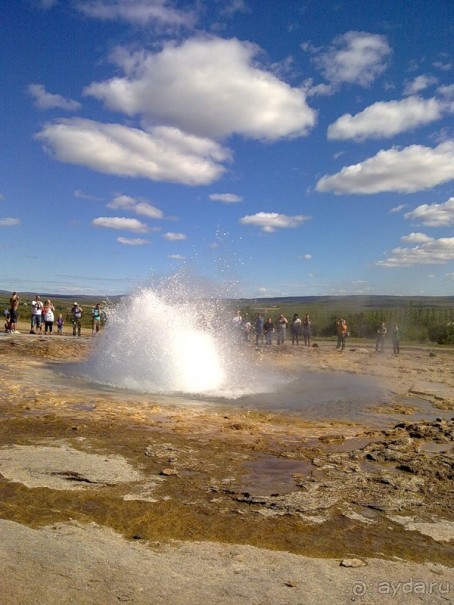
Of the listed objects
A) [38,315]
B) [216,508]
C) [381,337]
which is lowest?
[216,508]

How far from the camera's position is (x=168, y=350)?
39.4ft

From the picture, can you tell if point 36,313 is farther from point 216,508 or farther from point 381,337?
point 216,508

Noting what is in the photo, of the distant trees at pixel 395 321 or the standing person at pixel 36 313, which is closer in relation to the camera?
the standing person at pixel 36 313

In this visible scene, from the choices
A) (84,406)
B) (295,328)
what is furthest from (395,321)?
(84,406)

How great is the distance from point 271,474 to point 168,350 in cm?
707

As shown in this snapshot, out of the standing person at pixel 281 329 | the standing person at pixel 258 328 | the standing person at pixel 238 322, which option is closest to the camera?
the standing person at pixel 238 322

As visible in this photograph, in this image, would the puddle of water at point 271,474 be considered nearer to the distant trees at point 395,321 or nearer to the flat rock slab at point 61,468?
the flat rock slab at point 61,468

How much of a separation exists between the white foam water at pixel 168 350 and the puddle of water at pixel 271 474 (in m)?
5.15

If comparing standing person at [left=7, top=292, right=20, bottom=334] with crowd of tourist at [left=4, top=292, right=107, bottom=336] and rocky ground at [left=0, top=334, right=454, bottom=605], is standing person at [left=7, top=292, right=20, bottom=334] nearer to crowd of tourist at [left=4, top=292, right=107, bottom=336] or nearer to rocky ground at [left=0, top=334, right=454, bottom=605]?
crowd of tourist at [left=4, top=292, right=107, bottom=336]

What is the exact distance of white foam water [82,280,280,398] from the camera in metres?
11.4

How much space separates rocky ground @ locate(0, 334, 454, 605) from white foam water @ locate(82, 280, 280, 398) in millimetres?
3211

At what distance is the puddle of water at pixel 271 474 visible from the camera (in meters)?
4.72

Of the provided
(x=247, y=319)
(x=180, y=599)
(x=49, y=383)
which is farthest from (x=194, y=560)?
(x=247, y=319)

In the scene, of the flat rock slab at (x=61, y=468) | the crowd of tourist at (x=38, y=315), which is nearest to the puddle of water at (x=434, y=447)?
the flat rock slab at (x=61, y=468)
